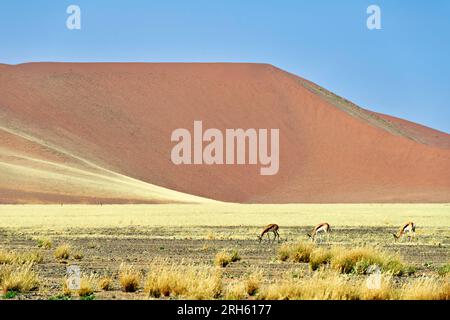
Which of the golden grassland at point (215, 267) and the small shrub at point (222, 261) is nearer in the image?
the golden grassland at point (215, 267)

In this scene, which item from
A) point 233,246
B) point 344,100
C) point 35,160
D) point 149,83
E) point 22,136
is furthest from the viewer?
point 344,100

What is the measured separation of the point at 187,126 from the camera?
425ft

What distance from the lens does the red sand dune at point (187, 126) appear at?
102 m

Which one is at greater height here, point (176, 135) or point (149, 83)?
point (149, 83)

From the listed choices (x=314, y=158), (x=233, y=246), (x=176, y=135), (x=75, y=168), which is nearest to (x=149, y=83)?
(x=176, y=135)

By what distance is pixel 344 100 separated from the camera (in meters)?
153

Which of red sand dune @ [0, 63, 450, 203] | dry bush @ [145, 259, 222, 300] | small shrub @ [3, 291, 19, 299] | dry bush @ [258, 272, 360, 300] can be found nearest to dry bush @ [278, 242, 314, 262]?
dry bush @ [145, 259, 222, 300]

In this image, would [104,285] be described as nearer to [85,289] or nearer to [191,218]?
[85,289]

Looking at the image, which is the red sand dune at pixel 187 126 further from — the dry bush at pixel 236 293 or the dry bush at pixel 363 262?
the dry bush at pixel 236 293

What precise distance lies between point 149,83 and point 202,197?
37.4m

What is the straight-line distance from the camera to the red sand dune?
102m

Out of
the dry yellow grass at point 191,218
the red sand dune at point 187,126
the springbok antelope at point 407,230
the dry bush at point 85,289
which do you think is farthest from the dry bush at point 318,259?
the red sand dune at point 187,126

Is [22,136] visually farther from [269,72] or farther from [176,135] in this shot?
[269,72]

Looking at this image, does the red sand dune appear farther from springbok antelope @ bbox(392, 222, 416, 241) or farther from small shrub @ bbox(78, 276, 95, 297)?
small shrub @ bbox(78, 276, 95, 297)
